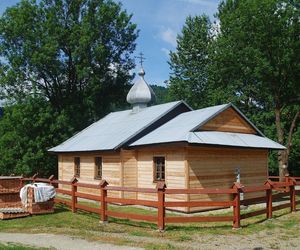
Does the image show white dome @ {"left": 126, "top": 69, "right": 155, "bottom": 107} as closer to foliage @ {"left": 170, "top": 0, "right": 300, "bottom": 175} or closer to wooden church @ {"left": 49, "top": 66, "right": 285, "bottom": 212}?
wooden church @ {"left": 49, "top": 66, "right": 285, "bottom": 212}

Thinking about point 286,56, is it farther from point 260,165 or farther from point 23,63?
point 23,63

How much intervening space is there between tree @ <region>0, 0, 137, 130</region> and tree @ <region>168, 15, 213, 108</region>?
7.88 m

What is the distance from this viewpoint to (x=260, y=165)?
63.9 feet

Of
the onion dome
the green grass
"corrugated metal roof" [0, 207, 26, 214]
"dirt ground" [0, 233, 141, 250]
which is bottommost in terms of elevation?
"dirt ground" [0, 233, 141, 250]

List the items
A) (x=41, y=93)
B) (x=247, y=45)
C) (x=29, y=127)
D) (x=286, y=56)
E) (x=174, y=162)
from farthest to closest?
(x=41, y=93)
(x=29, y=127)
(x=247, y=45)
(x=286, y=56)
(x=174, y=162)

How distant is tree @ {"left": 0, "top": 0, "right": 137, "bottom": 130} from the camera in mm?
34000

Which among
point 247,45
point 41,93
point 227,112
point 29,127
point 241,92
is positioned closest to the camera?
point 227,112

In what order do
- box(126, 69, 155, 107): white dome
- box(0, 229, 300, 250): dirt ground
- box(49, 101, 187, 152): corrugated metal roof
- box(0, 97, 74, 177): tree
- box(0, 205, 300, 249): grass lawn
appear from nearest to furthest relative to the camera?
1. box(0, 229, 300, 250): dirt ground
2. box(0, 205, 300, 249): grass lawn
3. box(49, 101, 187, 152): corrugated metal roof
4. box(126, 69, 155, 107): white dome
5. box(0, 97, 74, 177): tree

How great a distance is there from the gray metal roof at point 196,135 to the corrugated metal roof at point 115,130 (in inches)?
32.3

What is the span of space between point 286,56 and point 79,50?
16.6 m

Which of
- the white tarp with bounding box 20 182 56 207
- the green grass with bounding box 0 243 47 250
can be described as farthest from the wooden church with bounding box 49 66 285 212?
the green grass with bounding box 0 243 47 250

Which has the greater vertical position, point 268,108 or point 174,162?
point 268,108

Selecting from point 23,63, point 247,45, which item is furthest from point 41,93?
point 247,45

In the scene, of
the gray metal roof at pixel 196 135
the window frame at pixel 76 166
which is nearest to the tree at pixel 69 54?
the window frame at pixel 76 166
